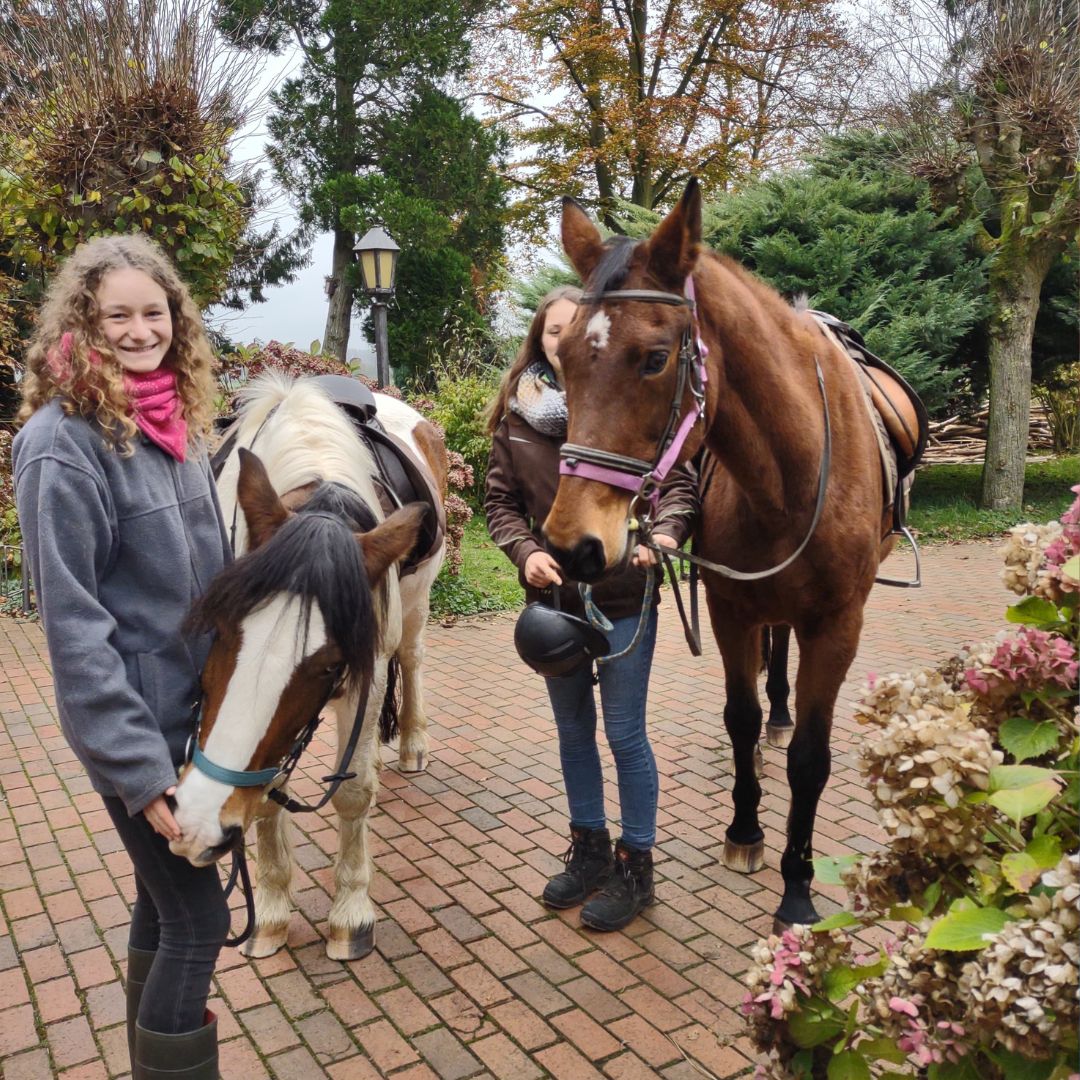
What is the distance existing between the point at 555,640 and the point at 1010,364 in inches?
448

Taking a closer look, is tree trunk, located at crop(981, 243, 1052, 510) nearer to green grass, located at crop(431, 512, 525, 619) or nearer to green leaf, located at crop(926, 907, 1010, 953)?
green grass, located at crop(431, 512, 525, 619)

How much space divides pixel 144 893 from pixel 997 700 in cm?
192

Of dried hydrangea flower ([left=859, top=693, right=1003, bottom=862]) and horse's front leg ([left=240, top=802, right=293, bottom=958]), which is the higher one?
dried hydrangea flower ([left=859, top=693, right=1003, bottom=862])

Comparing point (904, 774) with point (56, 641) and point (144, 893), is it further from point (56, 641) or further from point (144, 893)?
point (144, 893)

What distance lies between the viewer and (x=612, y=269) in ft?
7.59

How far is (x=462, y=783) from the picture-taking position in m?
4.39

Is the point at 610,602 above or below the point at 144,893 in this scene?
above

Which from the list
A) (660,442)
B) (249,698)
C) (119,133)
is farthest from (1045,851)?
(119,133)

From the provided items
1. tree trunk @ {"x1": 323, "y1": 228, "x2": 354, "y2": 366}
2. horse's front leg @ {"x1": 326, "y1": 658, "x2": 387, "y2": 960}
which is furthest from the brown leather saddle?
tree trunk @ {"x1": 323, "y1": 228, "x2": 354, "y2": 366}

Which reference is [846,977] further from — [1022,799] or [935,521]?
[935,521]

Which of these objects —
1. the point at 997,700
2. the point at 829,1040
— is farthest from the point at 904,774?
the point at 829,1040

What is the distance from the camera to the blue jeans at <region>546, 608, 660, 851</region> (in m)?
3.03

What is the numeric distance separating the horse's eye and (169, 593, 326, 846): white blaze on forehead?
3.41ft

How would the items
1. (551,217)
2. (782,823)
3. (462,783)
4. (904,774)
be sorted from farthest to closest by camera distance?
(551,217)
(462,783)
(782,823)
(904,774)
